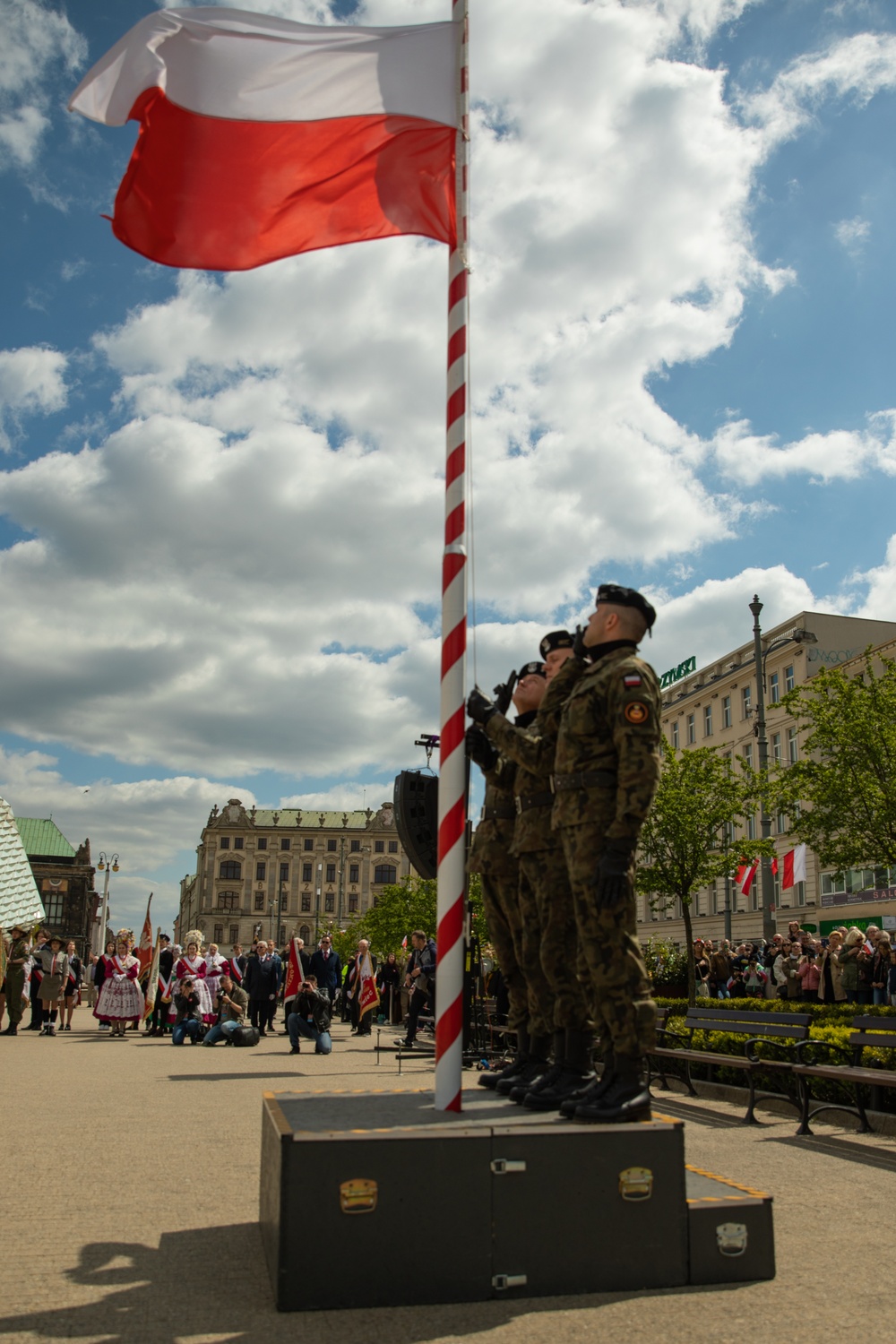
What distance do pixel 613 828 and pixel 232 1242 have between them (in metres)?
2.57

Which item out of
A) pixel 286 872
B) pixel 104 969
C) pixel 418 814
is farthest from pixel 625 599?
pixel 286 872

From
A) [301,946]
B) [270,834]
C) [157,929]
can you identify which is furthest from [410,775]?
[270,834]

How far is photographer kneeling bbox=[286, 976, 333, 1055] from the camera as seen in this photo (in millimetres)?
17031

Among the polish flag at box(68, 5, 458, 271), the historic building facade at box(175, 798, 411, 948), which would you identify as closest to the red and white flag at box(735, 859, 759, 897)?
the polish flag at box(68, 5, 458, 271)

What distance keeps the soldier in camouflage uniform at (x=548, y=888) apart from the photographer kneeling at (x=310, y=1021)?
11783 mm

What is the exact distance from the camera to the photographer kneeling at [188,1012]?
1911 centimetres

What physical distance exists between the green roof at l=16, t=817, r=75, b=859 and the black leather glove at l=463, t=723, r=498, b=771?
385ft

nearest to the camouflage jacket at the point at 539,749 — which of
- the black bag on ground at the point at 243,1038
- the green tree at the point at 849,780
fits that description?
the black bag on ground at the point at 243,1038

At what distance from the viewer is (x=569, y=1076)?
5.44 m

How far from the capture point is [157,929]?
2336cm

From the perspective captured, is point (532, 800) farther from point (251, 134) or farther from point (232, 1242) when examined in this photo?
point (251, 134)

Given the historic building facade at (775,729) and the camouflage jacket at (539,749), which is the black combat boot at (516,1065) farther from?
the historic building facade at (775,729)

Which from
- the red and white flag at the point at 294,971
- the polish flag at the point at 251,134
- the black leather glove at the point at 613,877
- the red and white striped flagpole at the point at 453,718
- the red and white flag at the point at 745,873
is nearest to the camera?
the black leather glove at the point at 613,877

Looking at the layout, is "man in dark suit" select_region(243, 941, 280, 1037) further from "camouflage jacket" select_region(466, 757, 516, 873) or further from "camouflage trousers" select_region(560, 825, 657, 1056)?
"camouflage trousers" select_region(560, 825, 657, 1056)
